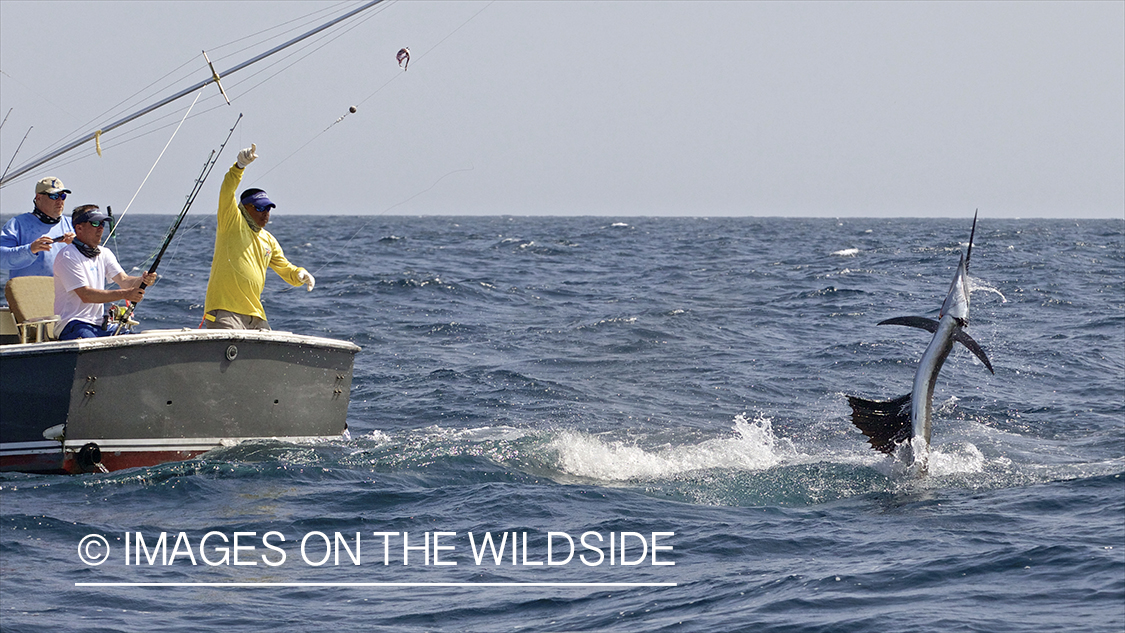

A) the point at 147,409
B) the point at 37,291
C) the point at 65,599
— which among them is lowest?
the point at 65,599

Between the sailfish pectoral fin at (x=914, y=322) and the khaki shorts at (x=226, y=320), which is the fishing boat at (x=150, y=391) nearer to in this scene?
the khaki shorts at (x=226, y=320)

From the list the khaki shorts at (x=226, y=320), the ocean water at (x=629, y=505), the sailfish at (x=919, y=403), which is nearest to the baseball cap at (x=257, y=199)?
the khaki shorts at (x=226, y=320)

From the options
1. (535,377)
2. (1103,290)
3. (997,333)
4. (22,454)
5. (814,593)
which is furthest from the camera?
(1103,290)

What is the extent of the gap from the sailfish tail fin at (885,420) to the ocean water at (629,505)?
347 millimetres

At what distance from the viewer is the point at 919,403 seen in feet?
28.1

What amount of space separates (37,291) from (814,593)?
644 centimetres

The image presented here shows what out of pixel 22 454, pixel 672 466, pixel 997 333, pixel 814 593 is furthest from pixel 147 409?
pixel 997 333

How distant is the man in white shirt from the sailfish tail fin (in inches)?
207

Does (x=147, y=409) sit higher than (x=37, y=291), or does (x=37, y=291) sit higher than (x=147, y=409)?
(x=37, y=291)

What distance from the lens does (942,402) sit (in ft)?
42.2

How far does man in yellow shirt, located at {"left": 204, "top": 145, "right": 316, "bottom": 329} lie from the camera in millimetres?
9352

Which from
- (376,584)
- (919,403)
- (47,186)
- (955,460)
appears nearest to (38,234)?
(47,186)

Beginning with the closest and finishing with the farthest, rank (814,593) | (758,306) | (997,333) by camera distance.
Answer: (814,593)
(997,333)
(758,306)

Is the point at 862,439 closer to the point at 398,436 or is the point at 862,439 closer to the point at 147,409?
the point at 398,436
